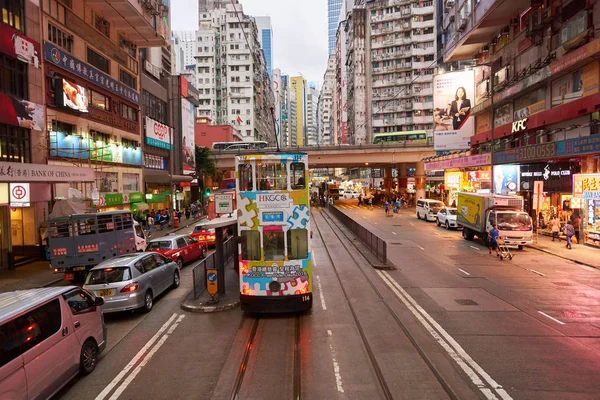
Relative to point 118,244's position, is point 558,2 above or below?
above

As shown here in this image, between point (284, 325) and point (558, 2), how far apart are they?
90.8ft

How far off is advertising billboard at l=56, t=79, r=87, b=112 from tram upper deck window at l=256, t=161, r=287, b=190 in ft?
63.7

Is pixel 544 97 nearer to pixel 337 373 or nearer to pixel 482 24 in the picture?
pixel 482 24

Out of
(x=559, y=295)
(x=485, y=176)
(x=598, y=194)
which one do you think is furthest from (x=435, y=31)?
(x=559, y=295)

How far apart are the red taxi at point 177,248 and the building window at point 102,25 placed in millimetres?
20458

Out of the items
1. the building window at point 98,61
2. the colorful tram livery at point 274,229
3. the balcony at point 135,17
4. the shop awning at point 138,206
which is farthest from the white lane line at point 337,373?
the balcony at point 135,17

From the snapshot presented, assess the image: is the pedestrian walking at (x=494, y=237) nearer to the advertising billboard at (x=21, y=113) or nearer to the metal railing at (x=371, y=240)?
the metal railing at (x=371, y=240)

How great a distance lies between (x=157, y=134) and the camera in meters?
43.2

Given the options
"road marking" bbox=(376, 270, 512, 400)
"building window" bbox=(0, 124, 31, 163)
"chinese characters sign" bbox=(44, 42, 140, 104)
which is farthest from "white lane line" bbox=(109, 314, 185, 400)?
"chinese characters sign" bbox=(44, 42, 140, 104)

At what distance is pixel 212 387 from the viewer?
294 inches

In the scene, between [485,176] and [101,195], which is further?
[485,176]

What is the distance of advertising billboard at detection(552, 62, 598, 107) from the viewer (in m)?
23.4

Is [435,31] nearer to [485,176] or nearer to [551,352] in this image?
[485,176]

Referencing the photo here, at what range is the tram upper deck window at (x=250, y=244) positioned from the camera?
11258 mm
